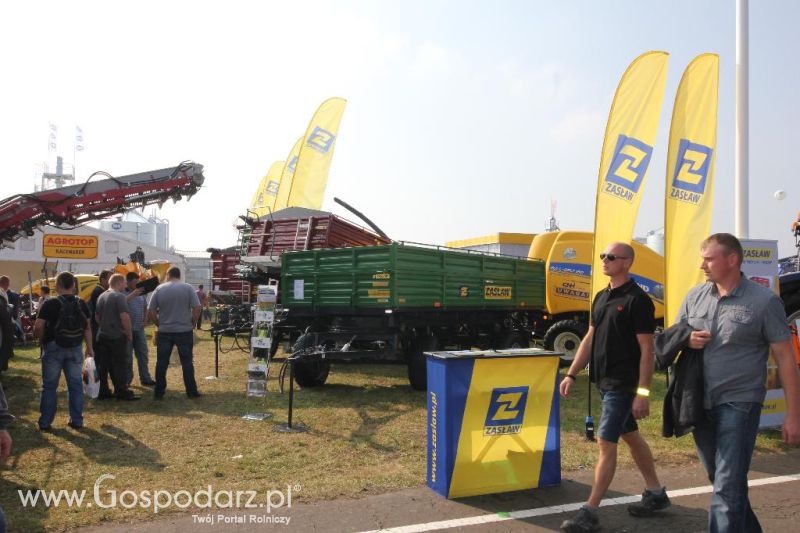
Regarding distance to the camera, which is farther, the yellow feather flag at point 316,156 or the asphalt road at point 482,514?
the yellow feather flag at point 316,156

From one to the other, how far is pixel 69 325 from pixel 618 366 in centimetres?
567

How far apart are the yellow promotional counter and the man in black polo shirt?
24.5 inches

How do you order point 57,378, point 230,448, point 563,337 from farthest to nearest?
1. point 563,337
2. point 57,378
3. point 230,448

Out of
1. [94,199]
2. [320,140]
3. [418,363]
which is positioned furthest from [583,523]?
[320,140]

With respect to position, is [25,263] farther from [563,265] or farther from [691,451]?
[691,451]

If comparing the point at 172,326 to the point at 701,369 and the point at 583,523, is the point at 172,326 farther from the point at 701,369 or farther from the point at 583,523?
the point at 701,369

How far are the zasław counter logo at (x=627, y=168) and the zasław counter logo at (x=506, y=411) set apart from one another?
457 centimetres

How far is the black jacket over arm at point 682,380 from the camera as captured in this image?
3.11 metres

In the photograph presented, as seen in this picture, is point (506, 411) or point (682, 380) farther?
point (506, 411)

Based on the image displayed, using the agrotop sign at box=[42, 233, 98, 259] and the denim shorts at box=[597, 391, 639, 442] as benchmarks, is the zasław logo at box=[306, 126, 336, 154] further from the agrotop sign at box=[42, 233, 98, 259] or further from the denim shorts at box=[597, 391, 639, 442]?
the agrotop sign at box=[42, 233, 98, 259]

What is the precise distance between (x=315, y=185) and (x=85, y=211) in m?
6.42

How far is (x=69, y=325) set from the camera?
21.6 feet

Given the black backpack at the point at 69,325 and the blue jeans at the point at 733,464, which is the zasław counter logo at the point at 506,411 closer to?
the blue jeans at the point at 733,464

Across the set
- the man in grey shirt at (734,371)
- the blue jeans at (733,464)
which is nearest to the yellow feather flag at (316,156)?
the man in grey shirt at (734,371)
